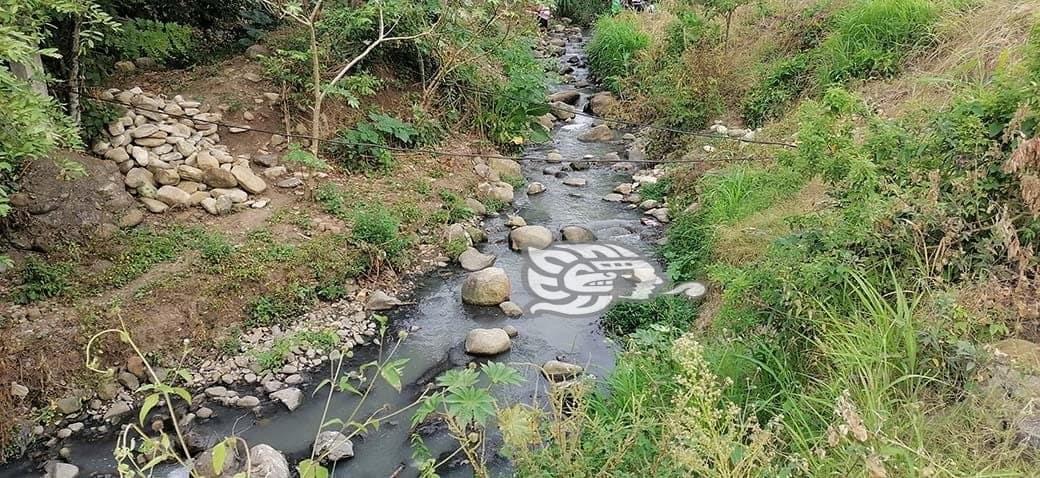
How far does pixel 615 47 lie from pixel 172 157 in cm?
763

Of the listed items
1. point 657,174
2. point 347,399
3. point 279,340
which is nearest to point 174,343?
point 279,340

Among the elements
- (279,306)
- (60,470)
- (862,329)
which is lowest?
(60,470)

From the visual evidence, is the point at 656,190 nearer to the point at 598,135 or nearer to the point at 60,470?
the point at 598,135

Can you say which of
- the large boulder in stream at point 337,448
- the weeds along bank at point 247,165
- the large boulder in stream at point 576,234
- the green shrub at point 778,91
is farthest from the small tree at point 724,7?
the large boulder in stream at point 337,448

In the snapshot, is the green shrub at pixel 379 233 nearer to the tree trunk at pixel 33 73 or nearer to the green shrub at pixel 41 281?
the green shrub at pixel 41 281

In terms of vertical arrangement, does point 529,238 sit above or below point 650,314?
below

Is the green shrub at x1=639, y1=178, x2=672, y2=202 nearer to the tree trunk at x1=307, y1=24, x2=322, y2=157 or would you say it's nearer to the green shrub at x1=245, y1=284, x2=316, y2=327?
the tree trunk at x1=307, y1=24, x2=322, y2=157

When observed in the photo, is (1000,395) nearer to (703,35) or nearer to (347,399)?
(347,399)

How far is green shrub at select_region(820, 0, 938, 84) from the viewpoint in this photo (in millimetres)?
6906

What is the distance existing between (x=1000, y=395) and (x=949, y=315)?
0.42 metres

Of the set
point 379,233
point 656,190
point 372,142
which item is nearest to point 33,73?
point 379,233

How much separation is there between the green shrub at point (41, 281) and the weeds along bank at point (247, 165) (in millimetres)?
12

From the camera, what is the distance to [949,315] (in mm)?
2904

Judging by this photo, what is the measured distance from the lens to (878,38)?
7195mm
